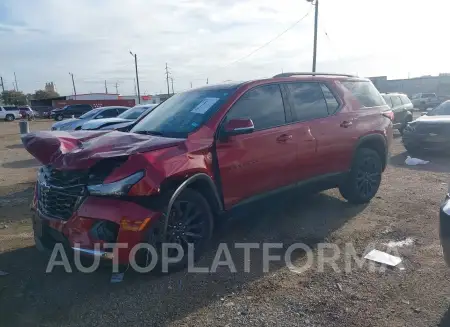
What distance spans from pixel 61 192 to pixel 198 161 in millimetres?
1229

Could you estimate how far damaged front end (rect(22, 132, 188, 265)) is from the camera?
2949 mm

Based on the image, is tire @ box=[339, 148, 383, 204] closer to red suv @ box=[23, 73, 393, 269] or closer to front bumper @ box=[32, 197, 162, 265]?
red suv @ box=[23, 73, 393, 269]

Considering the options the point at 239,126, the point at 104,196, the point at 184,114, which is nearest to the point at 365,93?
the point at 239,126

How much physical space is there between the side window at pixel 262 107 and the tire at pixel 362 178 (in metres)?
1.60

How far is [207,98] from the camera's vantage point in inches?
160

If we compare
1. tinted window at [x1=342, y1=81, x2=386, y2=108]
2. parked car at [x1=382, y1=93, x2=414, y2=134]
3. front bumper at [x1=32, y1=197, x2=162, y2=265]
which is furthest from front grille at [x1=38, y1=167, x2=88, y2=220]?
parked car at [x1=382, y1=93, x2=414, y2=134]

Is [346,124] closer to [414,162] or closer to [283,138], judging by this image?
[283,138]

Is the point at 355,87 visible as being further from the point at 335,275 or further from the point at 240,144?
the point at 335,275

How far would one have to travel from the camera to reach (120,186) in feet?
9.66

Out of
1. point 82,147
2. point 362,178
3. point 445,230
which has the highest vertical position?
point 82,147

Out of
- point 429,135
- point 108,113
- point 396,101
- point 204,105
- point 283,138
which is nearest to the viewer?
point 204,105

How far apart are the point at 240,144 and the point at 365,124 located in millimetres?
2342

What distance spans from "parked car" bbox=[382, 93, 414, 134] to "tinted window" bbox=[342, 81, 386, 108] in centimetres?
862

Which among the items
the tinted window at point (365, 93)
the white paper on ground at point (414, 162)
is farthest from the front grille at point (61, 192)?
the white paper on ground at point (414, 162)
